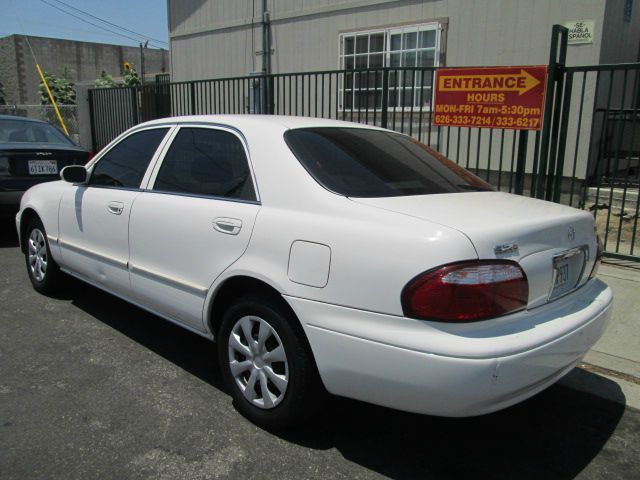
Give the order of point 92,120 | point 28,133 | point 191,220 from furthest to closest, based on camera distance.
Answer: point 92,120 → point 28,133 → point 191,220

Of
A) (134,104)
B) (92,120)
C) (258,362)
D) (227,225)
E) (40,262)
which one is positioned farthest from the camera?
(92,120)

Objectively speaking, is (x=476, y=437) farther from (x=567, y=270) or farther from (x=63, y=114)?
(x=63, y=114)

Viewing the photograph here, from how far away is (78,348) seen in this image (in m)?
4.00

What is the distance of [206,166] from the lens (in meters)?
3.46

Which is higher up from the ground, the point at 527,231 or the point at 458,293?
the point at 527,231

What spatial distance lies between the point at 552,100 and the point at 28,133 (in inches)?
264

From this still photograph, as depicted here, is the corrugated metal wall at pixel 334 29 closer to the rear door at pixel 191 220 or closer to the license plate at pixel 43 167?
the license plate at pixel 43 167

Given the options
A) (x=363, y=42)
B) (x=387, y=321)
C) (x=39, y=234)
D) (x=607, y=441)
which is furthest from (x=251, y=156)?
(x=363, y=42)

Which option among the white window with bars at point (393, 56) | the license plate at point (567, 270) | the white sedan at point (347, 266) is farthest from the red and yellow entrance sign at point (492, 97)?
the license plate at point (567, 270)

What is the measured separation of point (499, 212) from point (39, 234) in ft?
13.5

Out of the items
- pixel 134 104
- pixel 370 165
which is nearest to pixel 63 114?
pixel 134 104

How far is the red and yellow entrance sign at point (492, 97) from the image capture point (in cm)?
566

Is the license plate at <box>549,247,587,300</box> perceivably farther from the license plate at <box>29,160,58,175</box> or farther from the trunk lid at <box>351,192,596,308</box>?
the license plate at <box>29,160,58,175</box>

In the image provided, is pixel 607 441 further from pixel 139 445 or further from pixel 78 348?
pixel 78 348
